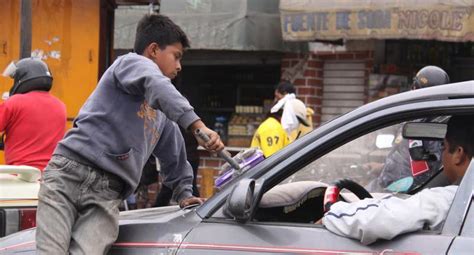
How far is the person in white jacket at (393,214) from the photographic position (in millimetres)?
2936

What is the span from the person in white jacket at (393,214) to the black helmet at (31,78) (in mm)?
3276

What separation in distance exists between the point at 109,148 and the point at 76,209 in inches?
11.6

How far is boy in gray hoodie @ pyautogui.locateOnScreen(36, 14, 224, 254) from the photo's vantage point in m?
3.36

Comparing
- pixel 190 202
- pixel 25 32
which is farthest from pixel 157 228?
pixel 25 32

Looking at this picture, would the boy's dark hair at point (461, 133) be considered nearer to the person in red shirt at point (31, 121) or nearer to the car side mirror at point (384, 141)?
the car side mirror at point (384, 141)

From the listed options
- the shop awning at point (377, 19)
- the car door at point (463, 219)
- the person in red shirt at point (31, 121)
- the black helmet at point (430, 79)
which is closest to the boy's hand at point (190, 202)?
the car door at point (463, 219)

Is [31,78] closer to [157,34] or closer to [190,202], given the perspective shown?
[157,34]

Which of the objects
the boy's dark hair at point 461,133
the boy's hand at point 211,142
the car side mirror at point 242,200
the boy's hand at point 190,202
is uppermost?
the boy's dark hair at point 461,133

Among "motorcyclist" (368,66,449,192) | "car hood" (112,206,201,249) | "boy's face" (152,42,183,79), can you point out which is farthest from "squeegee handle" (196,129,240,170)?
"motorcyclist" (368,66,449,192)

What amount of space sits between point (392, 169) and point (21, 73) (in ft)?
9.02

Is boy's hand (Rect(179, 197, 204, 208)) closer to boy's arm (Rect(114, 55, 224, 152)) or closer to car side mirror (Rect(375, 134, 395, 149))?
boy's arm (Rect(114, 55, 224, 152))

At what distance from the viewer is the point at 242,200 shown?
10.1 ft

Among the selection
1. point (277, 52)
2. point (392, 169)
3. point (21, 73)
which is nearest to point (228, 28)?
point (277, 52)

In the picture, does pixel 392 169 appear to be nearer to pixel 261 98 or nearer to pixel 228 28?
pixel 228 28
